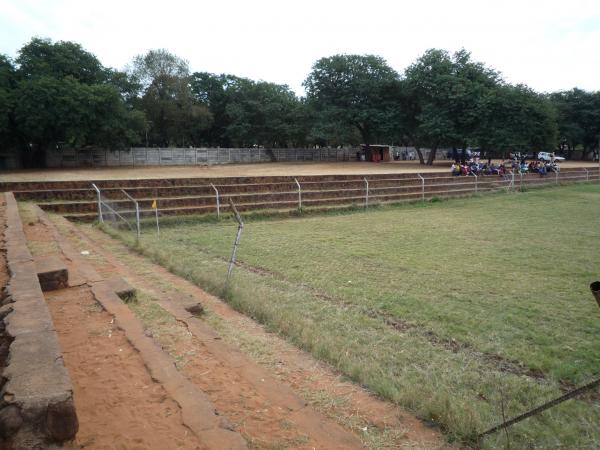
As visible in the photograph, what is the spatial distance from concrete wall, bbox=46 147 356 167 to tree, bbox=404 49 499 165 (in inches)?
502

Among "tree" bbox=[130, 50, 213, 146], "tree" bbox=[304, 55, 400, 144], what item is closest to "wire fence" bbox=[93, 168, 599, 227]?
"tree" bbox=[304, 55, 400, 144]

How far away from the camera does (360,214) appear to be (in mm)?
16094

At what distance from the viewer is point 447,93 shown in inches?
1304

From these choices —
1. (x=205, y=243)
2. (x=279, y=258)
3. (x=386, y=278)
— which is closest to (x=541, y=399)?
(x=386, y=278)

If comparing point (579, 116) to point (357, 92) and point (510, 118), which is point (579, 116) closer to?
point (510, 118)

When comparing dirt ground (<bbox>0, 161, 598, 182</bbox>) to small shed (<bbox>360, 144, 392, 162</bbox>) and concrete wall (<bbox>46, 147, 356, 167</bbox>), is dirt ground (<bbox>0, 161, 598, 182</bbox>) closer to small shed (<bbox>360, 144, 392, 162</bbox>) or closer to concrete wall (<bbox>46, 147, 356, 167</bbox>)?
concrete wall (<bbox>46, 147, 356, 167</bbox>)

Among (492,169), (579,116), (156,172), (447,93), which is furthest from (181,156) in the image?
(579,116)

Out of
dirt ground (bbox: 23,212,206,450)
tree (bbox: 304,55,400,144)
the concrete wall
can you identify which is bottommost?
dirt ground (bbox: 23,212,206,450)

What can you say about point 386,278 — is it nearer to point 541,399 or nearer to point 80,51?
point 541,399

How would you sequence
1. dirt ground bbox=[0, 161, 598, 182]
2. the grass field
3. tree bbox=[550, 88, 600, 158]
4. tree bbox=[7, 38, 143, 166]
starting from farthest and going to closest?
1. tree bbox=[550, 88, 600, 158]
2. tree bbox=[7, 38, 143, 166]
3. dirt ground bbox=[0, 161, 598, 182]
4. the grass field

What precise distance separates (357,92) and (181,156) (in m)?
16.5

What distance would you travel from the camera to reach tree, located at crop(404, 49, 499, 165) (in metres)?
32.7

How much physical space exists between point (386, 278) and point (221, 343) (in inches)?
156

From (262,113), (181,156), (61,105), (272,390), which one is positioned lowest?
(272,390)
